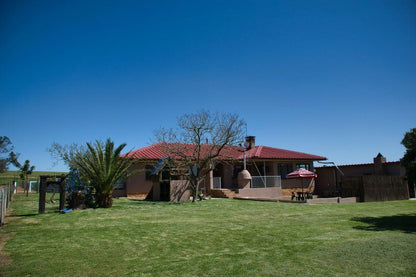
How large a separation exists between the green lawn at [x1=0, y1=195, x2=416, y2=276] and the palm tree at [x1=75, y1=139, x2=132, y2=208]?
453cm

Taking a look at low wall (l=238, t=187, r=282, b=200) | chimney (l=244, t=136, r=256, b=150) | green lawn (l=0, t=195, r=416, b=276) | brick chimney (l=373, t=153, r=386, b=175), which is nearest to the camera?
green lawn (l=0, t=195, r=416, b=276)

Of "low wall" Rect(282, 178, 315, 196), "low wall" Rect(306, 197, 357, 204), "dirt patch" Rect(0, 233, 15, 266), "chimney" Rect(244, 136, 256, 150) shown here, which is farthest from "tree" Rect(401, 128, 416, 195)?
"chimney" Rect(244, 136, 256, 150)

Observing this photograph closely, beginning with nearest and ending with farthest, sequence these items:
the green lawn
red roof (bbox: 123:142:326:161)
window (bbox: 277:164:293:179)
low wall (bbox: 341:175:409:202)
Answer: the green lawn → low wall (bbox: 341:175:409:202) → red roof (bbox: 123:142:326:161) → window (bbox: 277:164:293:179)

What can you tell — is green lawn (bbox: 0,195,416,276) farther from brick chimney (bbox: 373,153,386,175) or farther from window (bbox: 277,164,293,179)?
window (bbox: 277,164,293,179)

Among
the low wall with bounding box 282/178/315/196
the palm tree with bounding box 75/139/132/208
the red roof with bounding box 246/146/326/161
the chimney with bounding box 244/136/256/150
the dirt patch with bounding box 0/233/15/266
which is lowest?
the dirt patch with bounding box 0/233/15/266

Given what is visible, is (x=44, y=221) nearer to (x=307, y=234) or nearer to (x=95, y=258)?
(x=95, y=258)

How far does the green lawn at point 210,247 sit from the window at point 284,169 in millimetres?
18458

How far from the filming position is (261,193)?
24.4 m

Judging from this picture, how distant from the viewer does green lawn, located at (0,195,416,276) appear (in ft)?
17.5

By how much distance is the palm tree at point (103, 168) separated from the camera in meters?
15.3

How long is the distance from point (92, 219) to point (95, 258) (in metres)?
5.66

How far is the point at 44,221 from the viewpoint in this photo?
1087 centimetres

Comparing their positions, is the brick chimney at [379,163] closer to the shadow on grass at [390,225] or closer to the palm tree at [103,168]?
the shadow on grass at [390,225]

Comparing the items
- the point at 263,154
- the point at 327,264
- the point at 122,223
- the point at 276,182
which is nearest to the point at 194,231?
the point at 122,223
